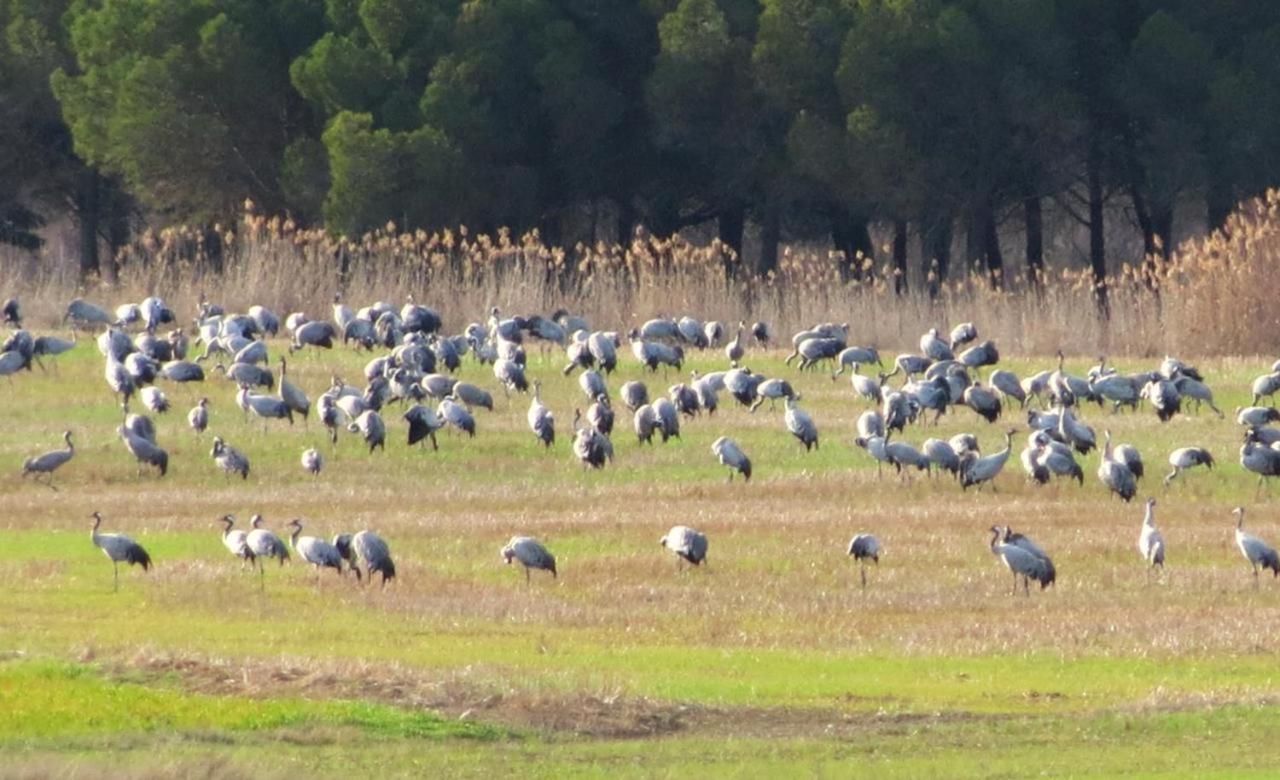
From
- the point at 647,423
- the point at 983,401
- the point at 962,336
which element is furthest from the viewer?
the point at 962,336

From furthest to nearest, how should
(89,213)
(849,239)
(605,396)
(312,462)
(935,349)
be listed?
(89,213) < (849,239) < (935,349) < (605,396) < (312,462)

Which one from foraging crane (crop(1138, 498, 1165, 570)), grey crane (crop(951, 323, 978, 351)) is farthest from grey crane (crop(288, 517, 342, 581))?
grey crane (crop(951, 323, 978, 351))

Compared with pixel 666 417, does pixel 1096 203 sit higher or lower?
higher

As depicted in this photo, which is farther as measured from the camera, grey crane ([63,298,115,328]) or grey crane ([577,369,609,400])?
grey crane ([63,298,115,328])

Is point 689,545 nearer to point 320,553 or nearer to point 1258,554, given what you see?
point 320,553

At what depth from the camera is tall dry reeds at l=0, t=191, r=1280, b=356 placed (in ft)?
111

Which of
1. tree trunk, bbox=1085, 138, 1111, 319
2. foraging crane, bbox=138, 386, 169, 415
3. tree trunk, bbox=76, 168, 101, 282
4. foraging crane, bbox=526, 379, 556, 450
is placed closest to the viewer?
foraging crane, bbox=526, 379, 556, 450

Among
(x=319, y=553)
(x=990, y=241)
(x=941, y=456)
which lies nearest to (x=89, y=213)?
(x=990, y=241)

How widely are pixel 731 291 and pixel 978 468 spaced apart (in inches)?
625

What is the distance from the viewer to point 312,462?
78.6 ft

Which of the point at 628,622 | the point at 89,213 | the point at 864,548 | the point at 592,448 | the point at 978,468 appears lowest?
the point at 628,622

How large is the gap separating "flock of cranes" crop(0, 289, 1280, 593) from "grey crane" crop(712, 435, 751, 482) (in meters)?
0.02

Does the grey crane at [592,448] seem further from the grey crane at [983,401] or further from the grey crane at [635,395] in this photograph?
the grey crane at [983,401]

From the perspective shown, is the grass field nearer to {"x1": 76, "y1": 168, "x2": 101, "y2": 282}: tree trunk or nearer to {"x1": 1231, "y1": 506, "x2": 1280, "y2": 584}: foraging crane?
{"x1": 1231, "y1": 506, "x2": 1280, "y2": 584}: foraging crane
